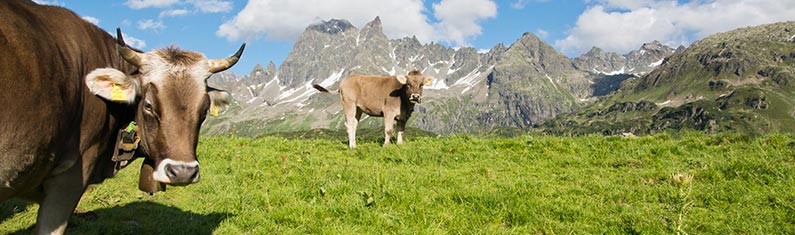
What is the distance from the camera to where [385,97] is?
19.0m

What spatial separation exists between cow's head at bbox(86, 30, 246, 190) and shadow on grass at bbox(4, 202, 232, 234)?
8.50 ft

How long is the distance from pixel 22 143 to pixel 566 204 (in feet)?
24.1

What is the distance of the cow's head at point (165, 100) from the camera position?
4977 millimetres

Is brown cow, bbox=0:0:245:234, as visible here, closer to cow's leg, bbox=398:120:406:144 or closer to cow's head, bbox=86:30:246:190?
cow's head, bbox=86:30:246:190

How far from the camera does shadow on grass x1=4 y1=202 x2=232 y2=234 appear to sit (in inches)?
286

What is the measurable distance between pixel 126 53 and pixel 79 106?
0.74 m

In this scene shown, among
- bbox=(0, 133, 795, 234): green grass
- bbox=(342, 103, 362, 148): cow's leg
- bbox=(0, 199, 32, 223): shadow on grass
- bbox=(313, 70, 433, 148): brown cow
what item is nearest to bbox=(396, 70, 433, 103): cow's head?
bbox=(313, 70, 433, 148): brown cow

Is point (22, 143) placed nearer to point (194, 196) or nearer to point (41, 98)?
point (41, 98)

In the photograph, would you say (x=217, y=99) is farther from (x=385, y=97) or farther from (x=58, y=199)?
(x=385, y=97)

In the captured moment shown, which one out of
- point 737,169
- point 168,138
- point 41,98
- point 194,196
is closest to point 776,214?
point 737,169

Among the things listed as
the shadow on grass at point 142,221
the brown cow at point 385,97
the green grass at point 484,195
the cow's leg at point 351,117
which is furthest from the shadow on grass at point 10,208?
the cow's leg at point 351,117

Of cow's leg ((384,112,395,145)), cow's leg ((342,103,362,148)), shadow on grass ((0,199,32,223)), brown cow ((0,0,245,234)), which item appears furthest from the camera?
cow's leg ((342,103,362,148))

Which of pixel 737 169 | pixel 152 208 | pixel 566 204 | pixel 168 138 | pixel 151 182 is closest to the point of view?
pixel 168 138

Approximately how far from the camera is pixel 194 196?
9703mm
